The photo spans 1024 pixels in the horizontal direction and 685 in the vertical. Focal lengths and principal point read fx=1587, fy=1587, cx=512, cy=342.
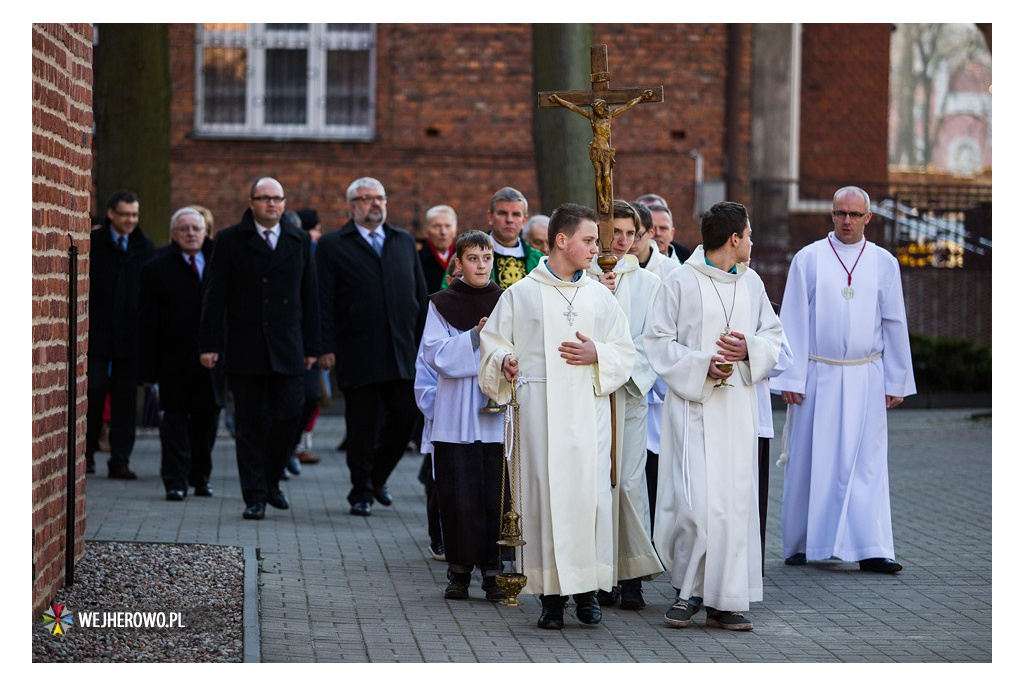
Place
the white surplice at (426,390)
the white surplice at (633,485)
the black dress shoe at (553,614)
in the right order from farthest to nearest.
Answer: the white surplice at (426,390) < the white surplice at (633,485) < the black dress shoe at (553,614)

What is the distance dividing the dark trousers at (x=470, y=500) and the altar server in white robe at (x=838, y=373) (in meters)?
2.19

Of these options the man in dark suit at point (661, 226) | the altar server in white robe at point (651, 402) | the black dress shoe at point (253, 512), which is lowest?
→ the black dress shoe at point (253, 512)

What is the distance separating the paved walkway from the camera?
6.85 meters

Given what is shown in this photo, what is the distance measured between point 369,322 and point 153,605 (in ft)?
11.9

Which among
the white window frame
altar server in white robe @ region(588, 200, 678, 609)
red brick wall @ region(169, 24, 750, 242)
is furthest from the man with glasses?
the white window frame

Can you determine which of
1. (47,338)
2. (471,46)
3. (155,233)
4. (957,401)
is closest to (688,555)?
(47,338)

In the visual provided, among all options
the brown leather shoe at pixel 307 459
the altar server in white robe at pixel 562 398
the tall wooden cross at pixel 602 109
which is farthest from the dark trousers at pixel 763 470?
the brown leather shoe at pixel 307 459

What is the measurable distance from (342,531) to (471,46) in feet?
41.2

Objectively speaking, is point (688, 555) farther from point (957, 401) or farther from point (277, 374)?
point (957, 401)

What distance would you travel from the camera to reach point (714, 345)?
753 centimetres

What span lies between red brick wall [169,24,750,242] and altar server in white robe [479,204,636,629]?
565 inches

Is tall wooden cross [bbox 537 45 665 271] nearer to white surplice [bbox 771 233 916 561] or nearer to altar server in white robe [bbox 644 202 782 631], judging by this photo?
altar server in white robe [bbox 644 202 782 631]

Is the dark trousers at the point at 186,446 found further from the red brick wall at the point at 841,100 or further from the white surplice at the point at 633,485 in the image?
the red brick wall at the point at 841,100

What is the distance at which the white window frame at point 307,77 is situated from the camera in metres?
21.7
